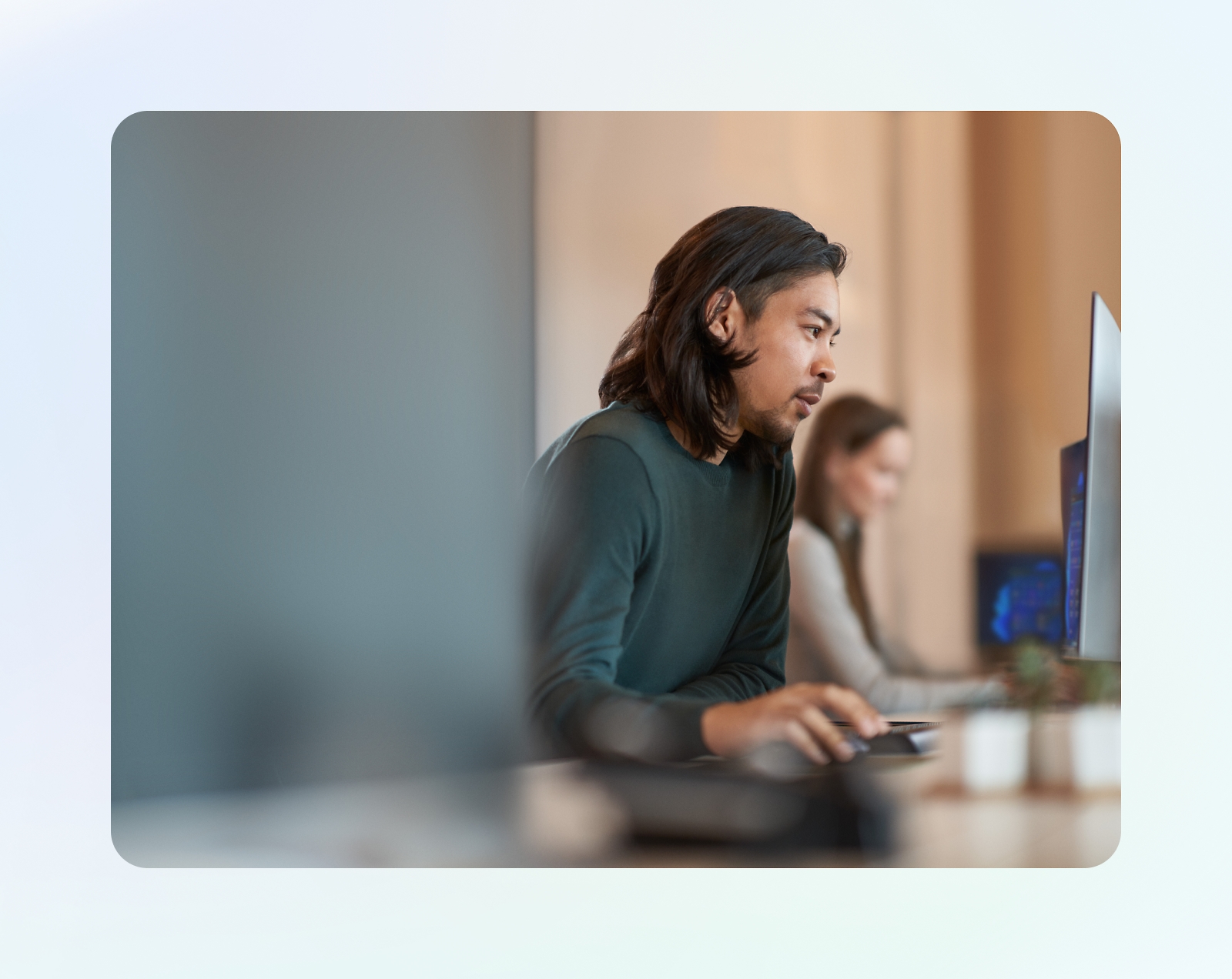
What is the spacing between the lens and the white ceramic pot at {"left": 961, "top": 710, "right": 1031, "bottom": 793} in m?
1.36

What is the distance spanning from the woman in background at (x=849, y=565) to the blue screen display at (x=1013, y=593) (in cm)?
8

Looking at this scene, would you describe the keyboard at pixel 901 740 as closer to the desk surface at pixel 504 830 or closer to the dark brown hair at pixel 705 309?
the desk surface at pixel 504 830

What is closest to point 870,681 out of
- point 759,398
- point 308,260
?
point 759,398

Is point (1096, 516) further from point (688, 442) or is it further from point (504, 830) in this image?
point (504, 830)

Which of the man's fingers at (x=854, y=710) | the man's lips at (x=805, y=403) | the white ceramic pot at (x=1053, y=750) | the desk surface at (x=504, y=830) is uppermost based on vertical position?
the man's lips at (x=805, y=403)

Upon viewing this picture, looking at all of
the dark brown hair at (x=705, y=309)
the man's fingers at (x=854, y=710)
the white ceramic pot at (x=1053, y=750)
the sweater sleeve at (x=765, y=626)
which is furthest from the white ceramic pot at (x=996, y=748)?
the dark brown hair at (x=705, y=309)

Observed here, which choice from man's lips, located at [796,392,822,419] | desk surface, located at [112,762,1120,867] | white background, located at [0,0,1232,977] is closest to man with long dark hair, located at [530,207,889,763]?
man's lips, located at [796,392,822,419]

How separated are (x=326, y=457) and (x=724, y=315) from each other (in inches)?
23.2

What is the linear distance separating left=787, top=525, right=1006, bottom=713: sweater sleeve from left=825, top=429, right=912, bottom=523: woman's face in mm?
68

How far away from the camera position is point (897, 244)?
1.37 m

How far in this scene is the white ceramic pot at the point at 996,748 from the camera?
1.36m

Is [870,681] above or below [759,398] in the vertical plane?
below
